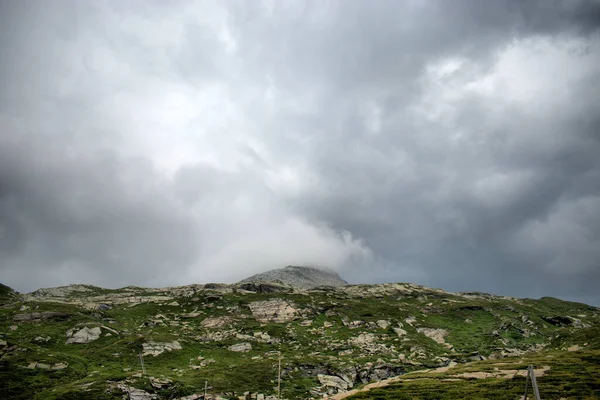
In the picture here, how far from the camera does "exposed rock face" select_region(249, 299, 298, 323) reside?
144375 mm

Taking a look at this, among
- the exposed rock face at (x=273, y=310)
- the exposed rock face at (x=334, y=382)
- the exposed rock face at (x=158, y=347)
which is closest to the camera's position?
the exposed rock face at (x=334, y=382)

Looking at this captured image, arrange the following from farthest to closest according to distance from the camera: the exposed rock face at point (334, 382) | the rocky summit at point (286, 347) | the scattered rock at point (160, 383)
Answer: the exposed rock face at point (334, 382) < the scattered rock at point (160, 383) < the rocky summit at point (286, 347)

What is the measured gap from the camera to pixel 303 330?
131 meters

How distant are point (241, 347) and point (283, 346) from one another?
44.2 feet

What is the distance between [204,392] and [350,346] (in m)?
54.7

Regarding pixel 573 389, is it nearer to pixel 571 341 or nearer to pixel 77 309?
pixel 571 341

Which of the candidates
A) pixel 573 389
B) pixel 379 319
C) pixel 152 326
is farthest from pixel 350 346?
pixel 573 389

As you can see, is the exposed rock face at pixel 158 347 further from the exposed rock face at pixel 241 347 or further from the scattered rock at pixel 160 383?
the scattered rock at pixel 160 383

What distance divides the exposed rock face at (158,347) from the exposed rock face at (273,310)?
1601 inches

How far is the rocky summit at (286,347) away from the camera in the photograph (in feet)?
191

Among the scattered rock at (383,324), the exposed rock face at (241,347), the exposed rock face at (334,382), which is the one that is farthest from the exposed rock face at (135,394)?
the scattered rock at (383,324)

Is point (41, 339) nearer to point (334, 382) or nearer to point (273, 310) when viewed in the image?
point (273, 310)

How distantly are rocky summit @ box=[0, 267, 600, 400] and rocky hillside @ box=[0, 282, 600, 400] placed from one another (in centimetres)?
43

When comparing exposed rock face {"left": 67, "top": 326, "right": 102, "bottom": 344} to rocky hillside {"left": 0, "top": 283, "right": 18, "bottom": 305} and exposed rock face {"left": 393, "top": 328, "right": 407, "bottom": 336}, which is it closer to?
rocky hillside {"left": 0, "top": 283, "right": 18, "bottom": 305}
